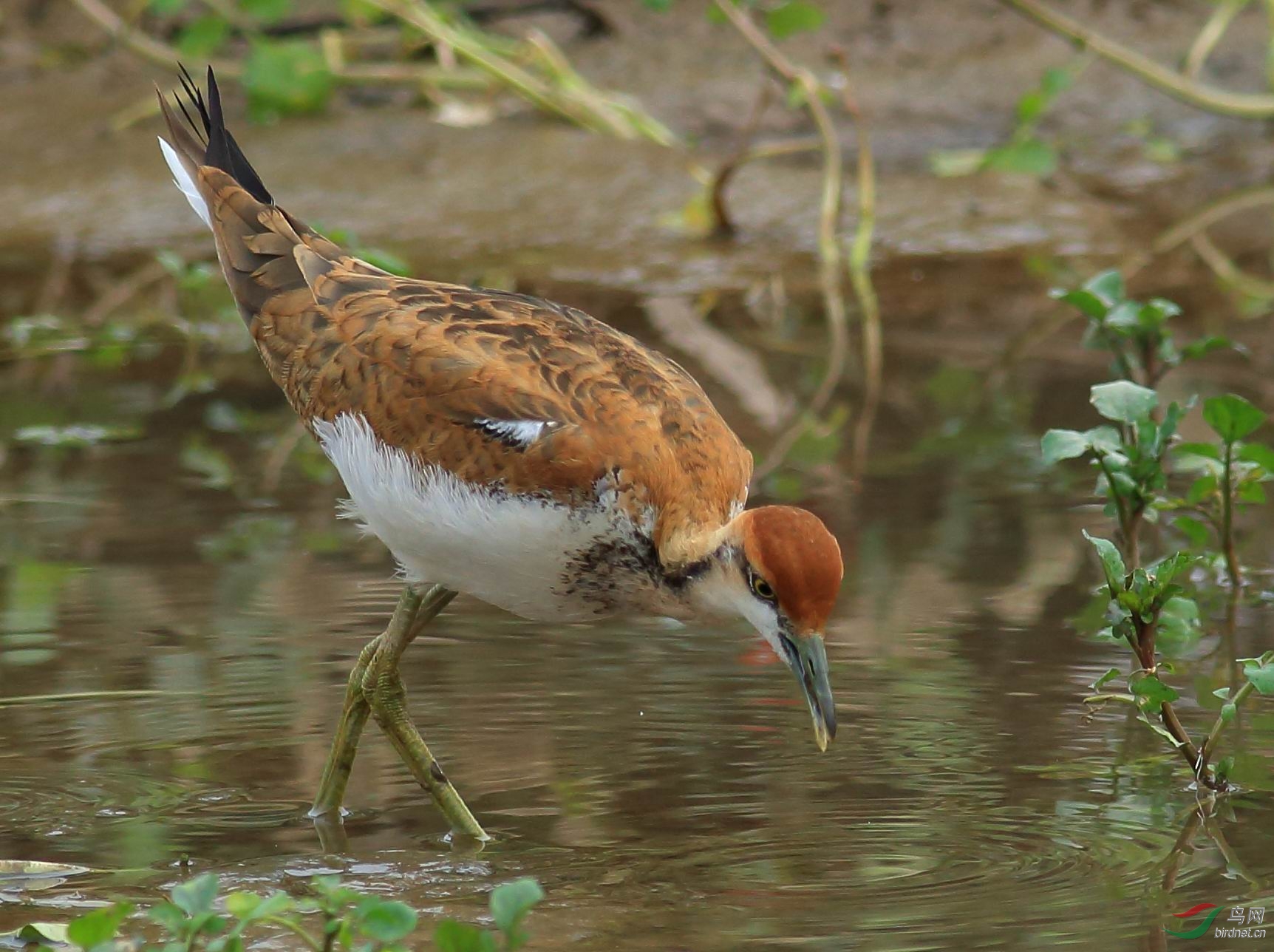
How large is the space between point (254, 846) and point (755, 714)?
1.34 metres

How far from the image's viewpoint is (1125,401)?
16.9ft

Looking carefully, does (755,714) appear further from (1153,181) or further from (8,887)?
(1153,181)

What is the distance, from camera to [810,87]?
10008 mm

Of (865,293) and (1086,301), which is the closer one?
(1086,301)

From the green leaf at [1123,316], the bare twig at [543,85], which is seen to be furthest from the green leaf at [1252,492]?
the bare twig at [543,85]

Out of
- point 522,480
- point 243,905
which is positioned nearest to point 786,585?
point 522,480

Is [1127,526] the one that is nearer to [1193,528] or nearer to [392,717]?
[1193,528]

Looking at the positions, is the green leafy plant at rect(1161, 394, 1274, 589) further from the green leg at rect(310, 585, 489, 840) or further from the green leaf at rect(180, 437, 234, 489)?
the green leaf at rect(180, 437, 234, 489)

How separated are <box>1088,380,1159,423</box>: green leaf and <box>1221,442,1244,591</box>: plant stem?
1.17 ft

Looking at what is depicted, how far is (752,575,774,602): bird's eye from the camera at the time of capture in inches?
167

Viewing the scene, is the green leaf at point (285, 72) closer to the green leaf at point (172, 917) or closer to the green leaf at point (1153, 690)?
the green leaf at point (1153, 690)

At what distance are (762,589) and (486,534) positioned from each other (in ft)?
2.08

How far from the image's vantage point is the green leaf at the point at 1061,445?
515 centimetres

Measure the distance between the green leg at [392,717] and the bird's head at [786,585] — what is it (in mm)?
781
